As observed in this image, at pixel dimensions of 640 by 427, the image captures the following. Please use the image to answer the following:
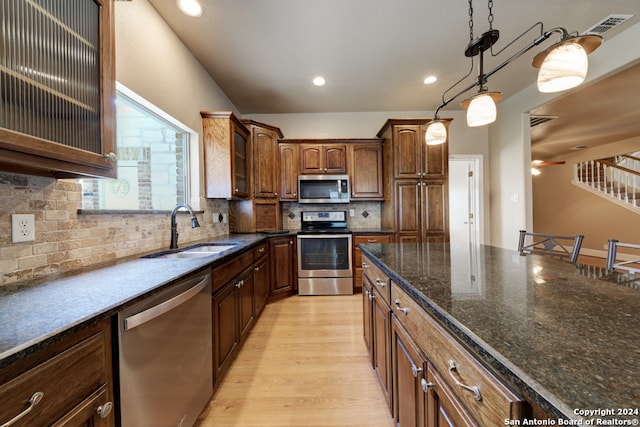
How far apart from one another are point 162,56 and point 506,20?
9.66 feet

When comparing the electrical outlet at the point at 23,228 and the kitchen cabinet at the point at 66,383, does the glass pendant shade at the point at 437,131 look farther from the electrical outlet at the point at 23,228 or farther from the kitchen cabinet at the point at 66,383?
the electrical outlet at the point at 23,228

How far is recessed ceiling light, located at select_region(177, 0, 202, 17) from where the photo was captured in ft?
5.97

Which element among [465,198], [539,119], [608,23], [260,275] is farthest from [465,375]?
[539,119]

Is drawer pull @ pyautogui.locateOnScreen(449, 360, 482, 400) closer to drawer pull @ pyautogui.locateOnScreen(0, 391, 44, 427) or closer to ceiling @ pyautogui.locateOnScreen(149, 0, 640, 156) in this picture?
drawer pull @ pyautogui.locateOnScreen(0, 391, 44, 427)

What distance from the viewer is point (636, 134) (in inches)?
198

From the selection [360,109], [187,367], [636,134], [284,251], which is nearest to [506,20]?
[360,109]

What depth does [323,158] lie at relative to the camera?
143 inches

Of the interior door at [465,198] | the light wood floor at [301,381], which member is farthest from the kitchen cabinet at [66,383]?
the interior door at [465,198]

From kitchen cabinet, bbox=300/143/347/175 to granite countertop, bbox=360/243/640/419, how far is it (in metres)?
2.62

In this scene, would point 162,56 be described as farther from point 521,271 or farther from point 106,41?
point 521,271

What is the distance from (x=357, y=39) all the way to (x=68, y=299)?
2704mm

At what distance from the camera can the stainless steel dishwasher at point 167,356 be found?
84 centimetres

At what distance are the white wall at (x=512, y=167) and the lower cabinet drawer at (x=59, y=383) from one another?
4.15m

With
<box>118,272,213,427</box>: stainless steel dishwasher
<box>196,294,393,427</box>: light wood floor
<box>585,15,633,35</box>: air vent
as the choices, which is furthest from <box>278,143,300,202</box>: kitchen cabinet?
<box>585,15,633,35</box>: air vent
